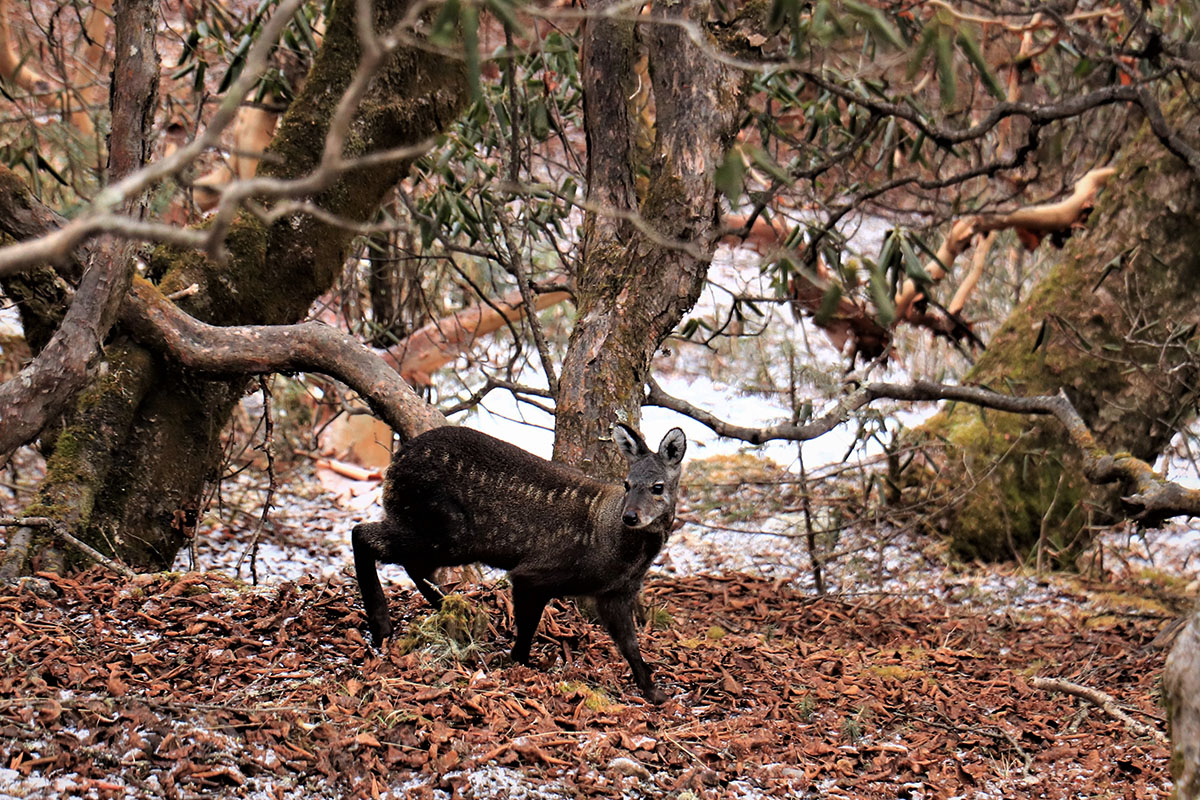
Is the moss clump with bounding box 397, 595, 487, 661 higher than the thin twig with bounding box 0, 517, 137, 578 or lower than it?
lower

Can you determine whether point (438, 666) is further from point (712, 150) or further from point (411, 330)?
point (411, 330)

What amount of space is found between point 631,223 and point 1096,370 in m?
4.45

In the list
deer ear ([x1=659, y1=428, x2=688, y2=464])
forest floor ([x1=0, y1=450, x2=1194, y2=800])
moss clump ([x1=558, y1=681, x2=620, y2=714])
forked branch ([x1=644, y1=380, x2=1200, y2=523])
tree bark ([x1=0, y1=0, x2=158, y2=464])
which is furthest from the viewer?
forked branch ([x1=644, y1=380, x2=1200, y2=523])

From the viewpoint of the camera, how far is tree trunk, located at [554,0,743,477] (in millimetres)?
4844

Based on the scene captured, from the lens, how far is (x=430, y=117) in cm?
617

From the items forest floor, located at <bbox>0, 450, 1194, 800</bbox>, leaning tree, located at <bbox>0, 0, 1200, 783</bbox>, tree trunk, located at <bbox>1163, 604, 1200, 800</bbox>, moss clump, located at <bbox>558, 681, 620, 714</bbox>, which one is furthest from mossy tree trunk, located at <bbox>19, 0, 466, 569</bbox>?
tree trunk, located at <bbox>1163, 604, 1200, 800</bbox>

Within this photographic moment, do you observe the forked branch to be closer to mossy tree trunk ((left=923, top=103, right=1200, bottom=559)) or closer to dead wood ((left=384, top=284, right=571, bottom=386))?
mossy tree trunk ((left=923, top=103, right=1200, bottom=559))

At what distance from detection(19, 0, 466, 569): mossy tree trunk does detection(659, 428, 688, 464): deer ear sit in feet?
7.46

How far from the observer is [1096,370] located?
25.5ft

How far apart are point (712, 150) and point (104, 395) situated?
2.98m

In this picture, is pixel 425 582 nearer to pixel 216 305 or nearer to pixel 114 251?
pixel 114 251

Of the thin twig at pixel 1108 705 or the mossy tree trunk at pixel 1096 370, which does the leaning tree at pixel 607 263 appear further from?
the thin twig at pixel 1108 705

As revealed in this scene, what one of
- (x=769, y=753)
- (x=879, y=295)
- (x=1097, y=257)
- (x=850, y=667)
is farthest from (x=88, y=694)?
(x=1097, y=257)

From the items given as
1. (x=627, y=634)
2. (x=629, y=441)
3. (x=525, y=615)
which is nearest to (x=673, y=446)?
(x=629, y=441)
